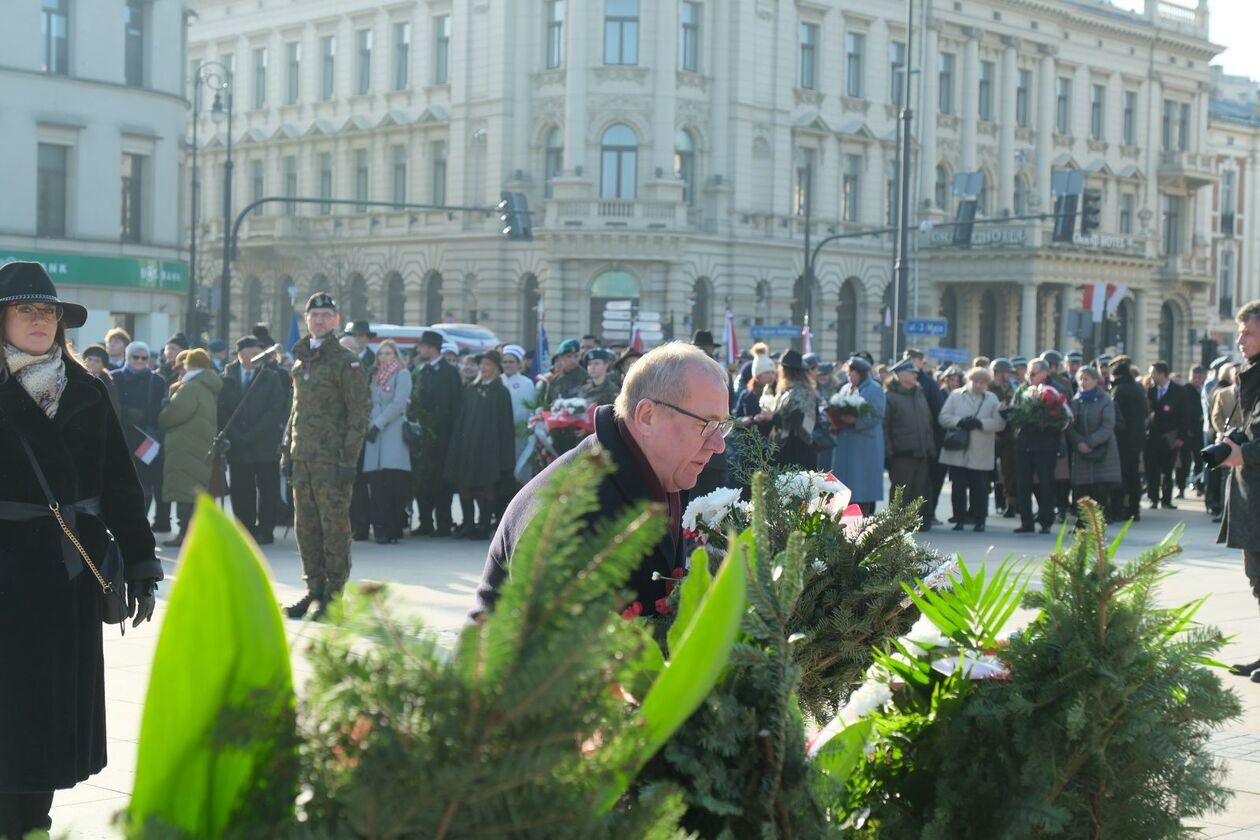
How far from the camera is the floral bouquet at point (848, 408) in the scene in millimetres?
16125

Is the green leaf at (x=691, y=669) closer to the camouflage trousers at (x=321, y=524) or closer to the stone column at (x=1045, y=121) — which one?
the camouflage trousers at (x=321, y=524)

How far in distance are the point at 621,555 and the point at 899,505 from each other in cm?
260

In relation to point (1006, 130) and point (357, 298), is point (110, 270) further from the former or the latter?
point (1006, 130)

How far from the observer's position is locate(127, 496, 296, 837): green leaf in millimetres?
1248

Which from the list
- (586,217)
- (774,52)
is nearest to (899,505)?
(586,217)

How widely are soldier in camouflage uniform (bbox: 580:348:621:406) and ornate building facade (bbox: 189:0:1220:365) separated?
35607mm

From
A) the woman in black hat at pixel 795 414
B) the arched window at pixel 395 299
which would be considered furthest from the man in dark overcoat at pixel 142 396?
the arched window at pixel 395 299

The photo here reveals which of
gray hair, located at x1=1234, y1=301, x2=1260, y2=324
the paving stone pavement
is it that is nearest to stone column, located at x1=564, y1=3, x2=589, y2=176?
the paving stone pavement

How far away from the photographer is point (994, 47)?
64312 millimetres

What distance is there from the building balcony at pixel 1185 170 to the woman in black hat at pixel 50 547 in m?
71.9

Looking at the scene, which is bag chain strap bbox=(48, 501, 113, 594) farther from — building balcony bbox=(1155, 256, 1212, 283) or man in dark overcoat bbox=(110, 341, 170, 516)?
building balcony bbox=(1155, 256, 1212, 283)

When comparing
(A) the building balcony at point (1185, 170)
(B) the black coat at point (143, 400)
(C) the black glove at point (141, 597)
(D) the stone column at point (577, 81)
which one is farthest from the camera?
(A) the building balcony at point (1185, 170)

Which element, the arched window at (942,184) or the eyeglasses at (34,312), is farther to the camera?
the arched window at (942,184)

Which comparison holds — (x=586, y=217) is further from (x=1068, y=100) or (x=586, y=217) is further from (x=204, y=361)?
(x=204, y=361)
